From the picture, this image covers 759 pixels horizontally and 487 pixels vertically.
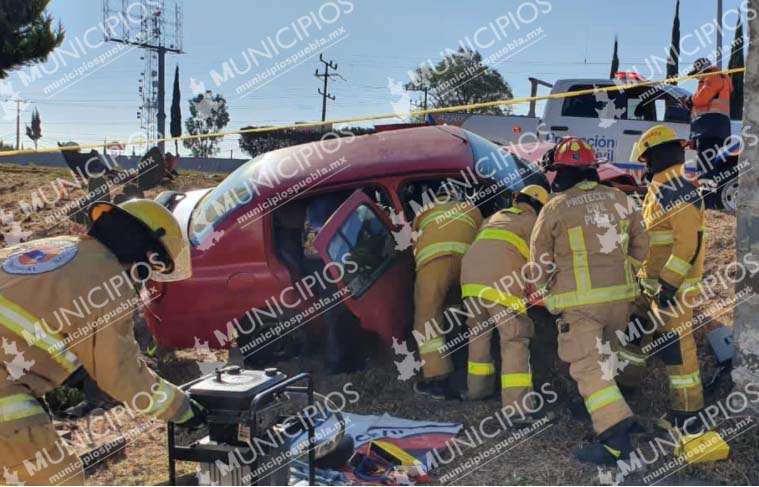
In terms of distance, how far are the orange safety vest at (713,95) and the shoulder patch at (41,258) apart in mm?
7332

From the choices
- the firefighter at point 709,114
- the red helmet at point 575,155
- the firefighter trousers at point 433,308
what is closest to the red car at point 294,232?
the firefighter trousers at point 433,308

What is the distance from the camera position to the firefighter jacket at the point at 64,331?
2898mm

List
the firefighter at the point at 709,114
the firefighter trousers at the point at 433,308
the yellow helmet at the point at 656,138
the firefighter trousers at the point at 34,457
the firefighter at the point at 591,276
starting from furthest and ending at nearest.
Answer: the firefighter at the point at 709,114 → the firefighter trousers at the point at 433,308 → the yellow helmet at the point at 656,138 → the firefighter at the point at 591,276 → the firefighter trousers at the point at 34,457

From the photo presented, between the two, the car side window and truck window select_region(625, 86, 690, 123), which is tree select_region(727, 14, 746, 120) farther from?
the car side window

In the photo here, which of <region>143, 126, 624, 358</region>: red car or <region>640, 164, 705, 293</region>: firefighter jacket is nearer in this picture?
<region>640, 164, 705, 293</region>: firefighter jacket

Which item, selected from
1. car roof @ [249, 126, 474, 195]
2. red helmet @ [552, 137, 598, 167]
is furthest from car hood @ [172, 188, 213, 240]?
red helmet @ [552, 137, 598, 167]

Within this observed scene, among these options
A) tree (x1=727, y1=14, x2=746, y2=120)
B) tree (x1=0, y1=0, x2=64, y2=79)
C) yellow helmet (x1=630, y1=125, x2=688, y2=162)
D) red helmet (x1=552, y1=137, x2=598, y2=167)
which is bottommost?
tree (x1=727, y1=14, x2=746, y2=120)

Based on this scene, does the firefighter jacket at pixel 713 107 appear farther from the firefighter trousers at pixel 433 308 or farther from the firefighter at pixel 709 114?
the firefighter trousers at pixel 433 308

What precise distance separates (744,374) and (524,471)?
5.02 ft

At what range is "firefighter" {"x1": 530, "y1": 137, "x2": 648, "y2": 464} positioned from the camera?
416 cm

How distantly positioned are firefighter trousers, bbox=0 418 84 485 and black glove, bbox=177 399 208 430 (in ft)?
1.57

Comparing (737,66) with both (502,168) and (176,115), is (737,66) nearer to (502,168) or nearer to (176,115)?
(502,168)

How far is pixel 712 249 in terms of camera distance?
24.9 feet

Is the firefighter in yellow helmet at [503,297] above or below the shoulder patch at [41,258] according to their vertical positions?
below
